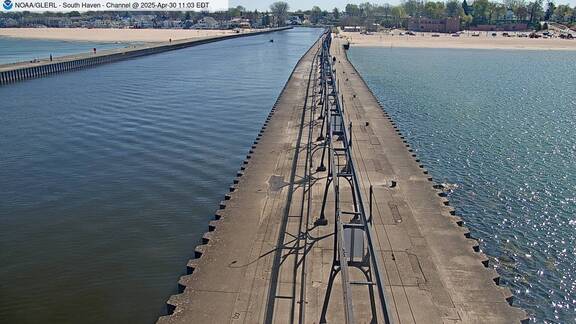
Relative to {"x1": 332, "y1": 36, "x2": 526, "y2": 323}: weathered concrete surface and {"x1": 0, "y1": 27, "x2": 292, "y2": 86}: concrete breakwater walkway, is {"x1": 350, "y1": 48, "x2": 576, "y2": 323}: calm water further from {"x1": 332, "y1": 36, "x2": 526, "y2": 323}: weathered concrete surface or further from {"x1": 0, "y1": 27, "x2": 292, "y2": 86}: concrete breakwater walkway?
{"x1": 0, "y1": 27, "x2": 292, "y2": 86}: concrete breakwater walkway

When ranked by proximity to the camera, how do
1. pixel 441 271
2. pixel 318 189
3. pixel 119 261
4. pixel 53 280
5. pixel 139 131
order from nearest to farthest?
pixel 441 271
pixel 53 280
pixel 119 261
pixel 318 189
pixel 139 131

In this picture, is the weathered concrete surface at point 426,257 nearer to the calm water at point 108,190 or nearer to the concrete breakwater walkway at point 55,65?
the calm water at point 108,190

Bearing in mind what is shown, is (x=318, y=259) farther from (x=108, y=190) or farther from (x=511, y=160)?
(x=511, y=160)

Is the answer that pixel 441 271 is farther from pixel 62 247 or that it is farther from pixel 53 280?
pixel 62 247

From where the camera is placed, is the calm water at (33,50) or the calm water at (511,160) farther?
the calm water at (33,50)

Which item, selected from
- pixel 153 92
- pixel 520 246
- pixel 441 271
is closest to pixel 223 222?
pixel 441 271

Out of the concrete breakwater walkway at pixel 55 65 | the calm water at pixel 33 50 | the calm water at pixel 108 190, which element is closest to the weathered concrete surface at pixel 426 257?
the calm water at pixel 108 190
